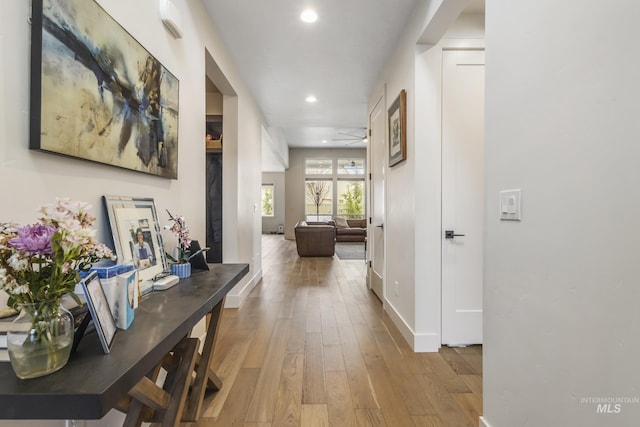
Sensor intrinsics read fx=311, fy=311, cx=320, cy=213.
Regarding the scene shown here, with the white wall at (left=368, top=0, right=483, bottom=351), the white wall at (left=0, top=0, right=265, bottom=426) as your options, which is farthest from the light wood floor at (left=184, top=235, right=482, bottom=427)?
the white wall at (left=0, top=0, right=265, bottom=426)

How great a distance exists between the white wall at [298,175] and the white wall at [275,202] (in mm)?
1188

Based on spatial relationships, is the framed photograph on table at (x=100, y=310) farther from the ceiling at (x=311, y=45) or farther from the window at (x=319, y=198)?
the window at (x=319, y=198)

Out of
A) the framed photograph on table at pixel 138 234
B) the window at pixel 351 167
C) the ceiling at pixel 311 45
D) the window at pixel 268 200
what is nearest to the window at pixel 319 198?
the window at pixel 351 167

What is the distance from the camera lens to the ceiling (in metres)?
2.49

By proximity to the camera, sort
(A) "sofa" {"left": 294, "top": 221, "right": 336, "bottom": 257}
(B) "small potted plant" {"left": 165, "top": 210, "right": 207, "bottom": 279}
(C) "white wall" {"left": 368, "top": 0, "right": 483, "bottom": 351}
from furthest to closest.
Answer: (A) "sofa" {"left": 294, "top": 221, "right": 336, "bottom": 257}, (C) "white wall" {"left": 368, "top": 0, "right": 483, "bottom": 351}, (B) "small potted plant" {"left": 165, "top": 210, "right": 207, "bottom": 279}

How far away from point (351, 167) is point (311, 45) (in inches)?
334

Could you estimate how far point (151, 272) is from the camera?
1.48 m

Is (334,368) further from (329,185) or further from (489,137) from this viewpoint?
(329,185)

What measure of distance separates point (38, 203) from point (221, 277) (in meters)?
0.84

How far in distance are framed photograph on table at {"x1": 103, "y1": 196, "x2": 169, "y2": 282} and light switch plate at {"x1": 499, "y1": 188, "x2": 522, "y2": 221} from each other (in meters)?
1.61

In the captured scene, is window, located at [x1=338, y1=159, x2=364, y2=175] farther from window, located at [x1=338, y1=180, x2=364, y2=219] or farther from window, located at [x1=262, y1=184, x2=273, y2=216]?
window, located at [x1=262, y1=184, x2=273, y2=216]

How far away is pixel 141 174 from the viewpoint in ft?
5.26

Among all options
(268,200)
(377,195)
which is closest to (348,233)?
(268,200)

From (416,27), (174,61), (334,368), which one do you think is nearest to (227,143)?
(174,61)
